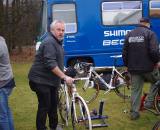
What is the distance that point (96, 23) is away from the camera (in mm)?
15758

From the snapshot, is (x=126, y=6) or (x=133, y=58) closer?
(x=133, y=58)

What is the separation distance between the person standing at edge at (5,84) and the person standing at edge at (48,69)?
0.68 meters

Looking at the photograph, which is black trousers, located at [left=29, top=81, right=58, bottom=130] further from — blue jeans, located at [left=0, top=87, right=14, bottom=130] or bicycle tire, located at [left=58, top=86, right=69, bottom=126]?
blue jeans, located at [left=0, top=87, right=14, bottom=130]

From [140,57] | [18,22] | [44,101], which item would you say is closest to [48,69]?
[44,101]

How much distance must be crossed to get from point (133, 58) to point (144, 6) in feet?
23.7

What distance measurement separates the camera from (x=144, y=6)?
15938 mm

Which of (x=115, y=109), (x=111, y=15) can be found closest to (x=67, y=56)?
(x=111, y=15)

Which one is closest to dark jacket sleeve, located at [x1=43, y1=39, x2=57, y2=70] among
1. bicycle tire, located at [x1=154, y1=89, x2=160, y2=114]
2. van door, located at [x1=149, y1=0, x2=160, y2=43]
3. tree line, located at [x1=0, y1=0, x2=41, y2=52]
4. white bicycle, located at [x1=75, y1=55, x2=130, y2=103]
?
bicycle tire, located at [x1=154, y1=89, x2=160, y2=114]

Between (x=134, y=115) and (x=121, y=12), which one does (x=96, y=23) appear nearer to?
(x=121, y=12)

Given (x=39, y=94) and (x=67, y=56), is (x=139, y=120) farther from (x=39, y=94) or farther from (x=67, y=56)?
(x=67, y=56)

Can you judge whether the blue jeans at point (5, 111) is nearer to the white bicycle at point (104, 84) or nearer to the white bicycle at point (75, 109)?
the white bicycle at point (75, 109)

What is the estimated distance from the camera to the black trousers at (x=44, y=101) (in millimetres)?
7590

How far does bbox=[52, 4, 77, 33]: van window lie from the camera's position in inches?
609

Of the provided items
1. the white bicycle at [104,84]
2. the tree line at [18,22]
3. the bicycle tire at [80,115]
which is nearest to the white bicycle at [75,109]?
the bicycle tire at [80,115]
